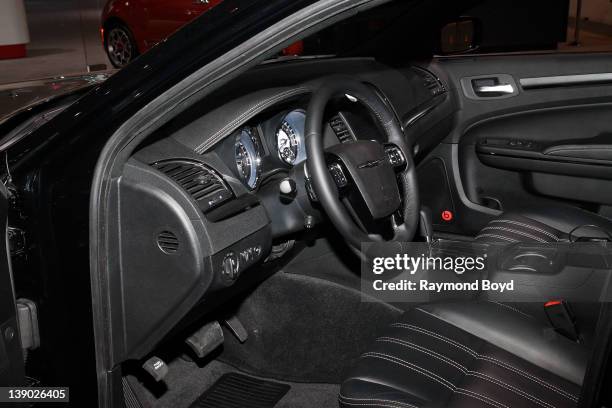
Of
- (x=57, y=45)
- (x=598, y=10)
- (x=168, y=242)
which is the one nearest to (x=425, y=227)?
(x=168, y=242)

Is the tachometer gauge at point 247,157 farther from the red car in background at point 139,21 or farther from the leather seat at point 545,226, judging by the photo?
the red car in background at point 139,21

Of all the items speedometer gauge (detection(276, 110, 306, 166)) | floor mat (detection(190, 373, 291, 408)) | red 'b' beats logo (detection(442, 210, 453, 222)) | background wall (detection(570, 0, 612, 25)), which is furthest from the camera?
background wall (detection(570, 0, 612, 25))

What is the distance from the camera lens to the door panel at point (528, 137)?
2.88 metres

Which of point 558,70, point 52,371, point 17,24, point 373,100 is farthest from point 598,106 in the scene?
point 17,24

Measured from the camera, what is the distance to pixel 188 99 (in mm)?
1481

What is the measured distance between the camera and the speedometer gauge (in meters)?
2.16

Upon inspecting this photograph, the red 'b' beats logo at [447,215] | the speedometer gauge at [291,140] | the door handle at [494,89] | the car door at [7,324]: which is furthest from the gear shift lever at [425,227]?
the car door at [7,324]

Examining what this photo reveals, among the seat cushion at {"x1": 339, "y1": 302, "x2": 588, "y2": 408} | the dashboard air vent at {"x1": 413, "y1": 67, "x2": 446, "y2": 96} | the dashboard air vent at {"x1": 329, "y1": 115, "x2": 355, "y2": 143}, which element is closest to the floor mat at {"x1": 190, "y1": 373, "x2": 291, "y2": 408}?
the seat cushion at {"x1": 339, "y1": 302, "x2": 588, "y2": 408}

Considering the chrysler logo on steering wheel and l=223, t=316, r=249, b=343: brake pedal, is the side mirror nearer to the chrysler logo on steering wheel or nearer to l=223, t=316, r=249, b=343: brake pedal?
the chrysler logo on steering wheel

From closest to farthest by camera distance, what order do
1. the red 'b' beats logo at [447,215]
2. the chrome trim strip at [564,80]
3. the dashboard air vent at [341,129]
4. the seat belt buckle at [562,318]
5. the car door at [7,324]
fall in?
the car door at [7,324]
the seat belt buckle at [562,318]
the dashboard air vent at [341,129]
the chrome trim strip at [564,80]
the red 'b' beats logo at [447,215]

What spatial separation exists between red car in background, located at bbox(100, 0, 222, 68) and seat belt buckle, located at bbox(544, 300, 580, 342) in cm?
606

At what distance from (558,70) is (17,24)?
29.5ft

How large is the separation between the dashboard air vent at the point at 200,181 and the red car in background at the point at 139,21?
581cm

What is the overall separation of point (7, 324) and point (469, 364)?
112 cm
